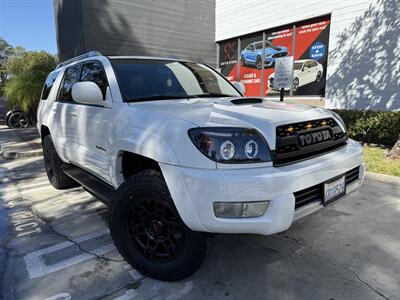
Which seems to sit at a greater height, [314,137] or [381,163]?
[314,137]

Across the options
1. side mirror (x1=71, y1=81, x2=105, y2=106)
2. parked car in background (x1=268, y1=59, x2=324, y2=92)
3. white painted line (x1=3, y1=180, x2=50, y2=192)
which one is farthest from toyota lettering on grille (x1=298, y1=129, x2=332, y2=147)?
parked car in background (x1=268, y1=59, x2=324, y2=92)

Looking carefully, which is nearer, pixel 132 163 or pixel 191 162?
pixel 191 162

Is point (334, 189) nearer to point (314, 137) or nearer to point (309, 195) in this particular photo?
point (309, 195)

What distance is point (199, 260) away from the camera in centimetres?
244

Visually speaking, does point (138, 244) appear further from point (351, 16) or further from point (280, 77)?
point (351, 16)

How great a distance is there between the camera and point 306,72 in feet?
36.7

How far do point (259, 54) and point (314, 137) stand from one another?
10950 millimetres

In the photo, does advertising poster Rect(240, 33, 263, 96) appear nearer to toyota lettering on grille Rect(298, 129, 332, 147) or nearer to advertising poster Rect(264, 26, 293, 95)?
advertising poster Rect(264, 26, 293, 95)

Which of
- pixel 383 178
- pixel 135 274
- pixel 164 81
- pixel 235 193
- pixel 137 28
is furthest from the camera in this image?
pixel 137 28

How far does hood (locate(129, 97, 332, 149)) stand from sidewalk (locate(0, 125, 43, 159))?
6.07 metres

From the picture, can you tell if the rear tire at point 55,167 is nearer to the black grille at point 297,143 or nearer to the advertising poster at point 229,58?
the black grille at point 297,143

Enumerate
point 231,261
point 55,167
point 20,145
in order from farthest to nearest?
point 20,145
point 55,167
point 231,261

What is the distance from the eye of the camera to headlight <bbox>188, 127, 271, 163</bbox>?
7.22 feet

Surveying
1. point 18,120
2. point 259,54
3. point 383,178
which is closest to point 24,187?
point 383,178
